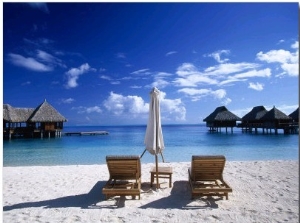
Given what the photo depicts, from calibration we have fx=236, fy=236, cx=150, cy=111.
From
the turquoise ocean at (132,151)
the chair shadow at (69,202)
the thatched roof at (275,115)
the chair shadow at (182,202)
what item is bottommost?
the turquoise ocean at (132,151)

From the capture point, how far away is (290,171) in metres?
7.47

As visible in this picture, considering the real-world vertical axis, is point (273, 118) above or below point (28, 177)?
above

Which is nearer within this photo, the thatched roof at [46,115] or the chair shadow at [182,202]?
the chair shadow at [182,202]

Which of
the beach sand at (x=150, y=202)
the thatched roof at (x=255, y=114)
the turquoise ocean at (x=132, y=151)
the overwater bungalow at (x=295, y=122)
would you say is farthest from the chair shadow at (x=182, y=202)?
the thatched roof at (x=255, y=114)

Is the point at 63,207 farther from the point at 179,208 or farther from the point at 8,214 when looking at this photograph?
the point at 179,208

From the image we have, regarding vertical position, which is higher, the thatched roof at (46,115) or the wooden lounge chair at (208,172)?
the thatched roof at (46,115)

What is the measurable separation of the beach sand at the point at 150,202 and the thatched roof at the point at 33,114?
2471 cm

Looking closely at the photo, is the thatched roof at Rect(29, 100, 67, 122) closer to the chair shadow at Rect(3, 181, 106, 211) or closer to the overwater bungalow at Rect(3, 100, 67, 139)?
the overwater bungalow at Rect(3, 100, 67, 139)

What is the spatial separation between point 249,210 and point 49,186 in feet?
15.5

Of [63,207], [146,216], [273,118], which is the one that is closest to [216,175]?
[146,216]

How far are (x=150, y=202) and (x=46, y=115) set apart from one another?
28928 millimetres

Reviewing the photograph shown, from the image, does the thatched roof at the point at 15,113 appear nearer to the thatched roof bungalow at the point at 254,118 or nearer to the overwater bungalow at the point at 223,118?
the overwater bungalow at the point at 223,118

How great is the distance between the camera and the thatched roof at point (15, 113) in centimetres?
2874

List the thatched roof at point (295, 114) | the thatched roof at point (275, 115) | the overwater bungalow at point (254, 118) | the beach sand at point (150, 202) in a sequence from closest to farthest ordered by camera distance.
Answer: the beach sand at point (150, 202), the thatched roof at point (275, 115), the thatched roof at point (295, 114), the overwater bungalow at point (254, 118)
